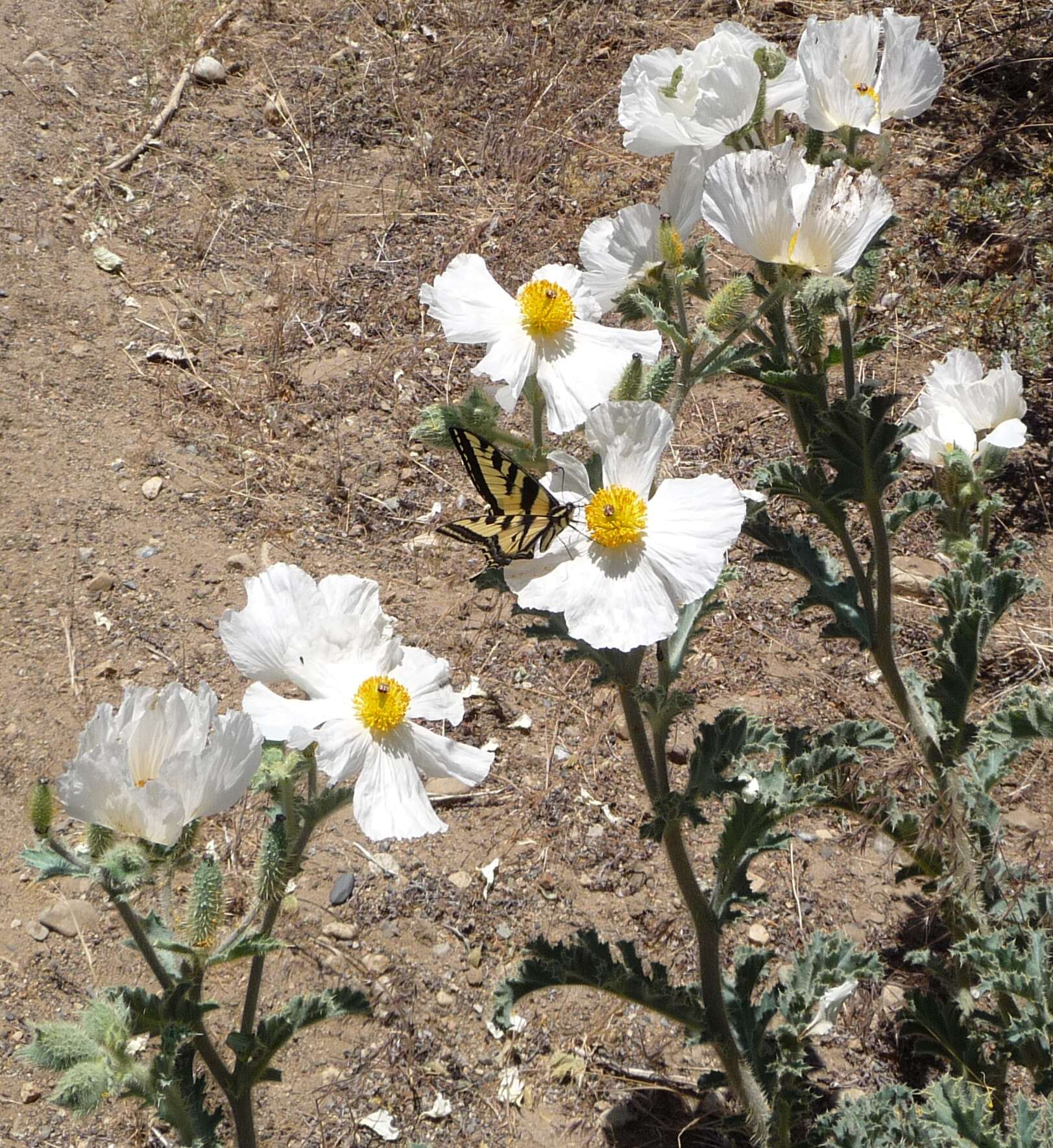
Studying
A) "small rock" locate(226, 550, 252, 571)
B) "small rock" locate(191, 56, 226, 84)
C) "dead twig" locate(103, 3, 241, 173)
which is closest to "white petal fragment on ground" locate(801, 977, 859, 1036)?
"small rock" locate(226, 550, 252, 571)

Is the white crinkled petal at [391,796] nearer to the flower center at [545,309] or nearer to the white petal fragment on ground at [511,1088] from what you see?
the flower center at [545,309]

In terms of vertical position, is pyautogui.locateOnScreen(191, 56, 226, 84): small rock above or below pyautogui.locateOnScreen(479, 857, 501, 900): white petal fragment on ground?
above

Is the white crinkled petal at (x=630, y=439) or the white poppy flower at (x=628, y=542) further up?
the white crinkled petal at (x=630, y=439)

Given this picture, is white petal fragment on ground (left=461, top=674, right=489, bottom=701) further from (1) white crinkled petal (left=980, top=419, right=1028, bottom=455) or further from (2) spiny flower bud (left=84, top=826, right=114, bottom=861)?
(2) spiny flower bud (left=84, top=826, right=114, bottom=861)

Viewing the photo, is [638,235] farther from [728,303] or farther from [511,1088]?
[511,1088]

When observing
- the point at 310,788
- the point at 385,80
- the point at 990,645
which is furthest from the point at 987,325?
the point at 310,788

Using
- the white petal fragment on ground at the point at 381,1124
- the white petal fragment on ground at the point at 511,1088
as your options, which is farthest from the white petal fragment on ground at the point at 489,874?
the white petal fragment on ground at the point at 381,1124
